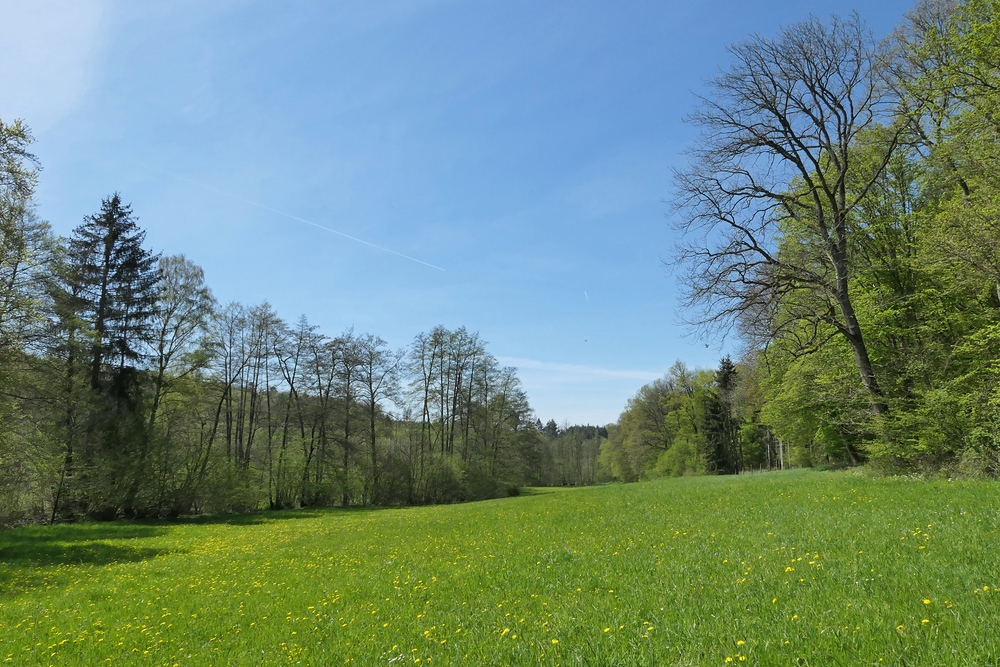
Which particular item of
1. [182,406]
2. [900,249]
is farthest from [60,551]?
[900,249]

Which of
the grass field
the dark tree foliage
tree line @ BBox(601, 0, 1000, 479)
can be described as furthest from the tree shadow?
tree line @ BBox(601, 0, 1000, 479)

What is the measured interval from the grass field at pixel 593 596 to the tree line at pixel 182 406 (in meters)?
10.3

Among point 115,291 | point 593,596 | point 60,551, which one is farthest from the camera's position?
point 115,291

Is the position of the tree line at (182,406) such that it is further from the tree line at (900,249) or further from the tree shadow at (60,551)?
the tree line at (900,249)

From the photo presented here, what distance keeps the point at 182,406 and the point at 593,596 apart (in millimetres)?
32913

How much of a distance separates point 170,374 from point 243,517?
409 inches

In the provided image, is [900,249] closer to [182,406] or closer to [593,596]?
[593,596]

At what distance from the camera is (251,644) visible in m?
6.84

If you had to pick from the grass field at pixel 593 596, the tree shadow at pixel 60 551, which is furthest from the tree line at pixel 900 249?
the tree shadow at pixel 60 551

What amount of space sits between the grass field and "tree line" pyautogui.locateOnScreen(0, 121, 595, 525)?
33.8 ft

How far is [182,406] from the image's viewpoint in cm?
3156

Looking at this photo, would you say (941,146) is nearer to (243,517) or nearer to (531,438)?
(243,517)

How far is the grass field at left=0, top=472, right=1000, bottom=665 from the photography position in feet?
14.8

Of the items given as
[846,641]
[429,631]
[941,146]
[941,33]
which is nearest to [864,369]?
[941,146]
